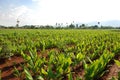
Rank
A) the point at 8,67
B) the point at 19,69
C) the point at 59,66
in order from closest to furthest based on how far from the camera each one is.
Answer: the point at 59,66, the point at 19,69, the point at 8,67

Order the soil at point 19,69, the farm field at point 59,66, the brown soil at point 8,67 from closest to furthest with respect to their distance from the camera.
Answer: the farm field at point 59,66, the soil at point 19,69, the brown soil at point 8,67

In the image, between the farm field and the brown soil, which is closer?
the farm field

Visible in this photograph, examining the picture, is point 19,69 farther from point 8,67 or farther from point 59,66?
point 59,66

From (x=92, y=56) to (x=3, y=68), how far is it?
3236mm

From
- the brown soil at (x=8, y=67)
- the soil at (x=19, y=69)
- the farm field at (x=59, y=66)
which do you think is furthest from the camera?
the brown soil at (x=8, y=67)

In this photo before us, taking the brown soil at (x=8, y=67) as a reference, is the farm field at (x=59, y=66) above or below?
above

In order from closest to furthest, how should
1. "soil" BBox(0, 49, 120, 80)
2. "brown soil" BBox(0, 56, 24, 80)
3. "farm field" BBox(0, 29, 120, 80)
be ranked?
"farm field" BBox(0, 29, 120, 80)
"soil" BBox(0, 49, 120, 80)
"brown soil" BBox(0, 56, 24, 80)

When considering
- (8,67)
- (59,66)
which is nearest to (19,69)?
(8,67)

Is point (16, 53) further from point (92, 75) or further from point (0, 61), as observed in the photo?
point (92, 75)

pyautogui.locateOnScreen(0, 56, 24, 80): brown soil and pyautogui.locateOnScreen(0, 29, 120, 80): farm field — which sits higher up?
pyautogui.locateOnScreen(0, 29, 120, 80): farm field

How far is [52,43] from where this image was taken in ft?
38.0

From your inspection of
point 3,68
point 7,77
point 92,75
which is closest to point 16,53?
point 3,68

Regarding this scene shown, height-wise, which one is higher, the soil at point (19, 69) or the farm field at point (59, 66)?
the farm field at point (59, 66)

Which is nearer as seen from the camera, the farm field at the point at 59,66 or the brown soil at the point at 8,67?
the farm field at the point at 59,66
